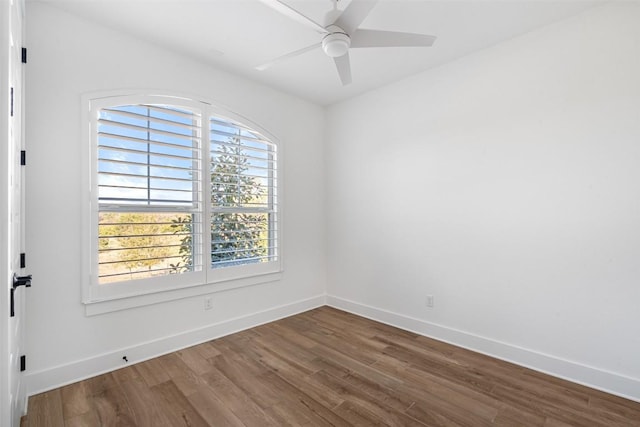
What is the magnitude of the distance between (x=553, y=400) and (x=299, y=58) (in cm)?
353

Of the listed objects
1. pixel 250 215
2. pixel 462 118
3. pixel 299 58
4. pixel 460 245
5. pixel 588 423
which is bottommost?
pixel 588 423

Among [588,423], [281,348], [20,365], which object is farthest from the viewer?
[281,348]

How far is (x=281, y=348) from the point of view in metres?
2.96

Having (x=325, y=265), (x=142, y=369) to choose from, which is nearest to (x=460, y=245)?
(x=325, y=265)

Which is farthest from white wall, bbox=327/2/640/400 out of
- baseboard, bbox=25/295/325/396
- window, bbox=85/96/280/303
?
window, bbox=85/96/280/303

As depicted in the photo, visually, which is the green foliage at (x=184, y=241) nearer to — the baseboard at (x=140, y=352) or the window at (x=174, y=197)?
the window at (x=174, y=197)

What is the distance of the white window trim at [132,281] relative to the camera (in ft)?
7.95

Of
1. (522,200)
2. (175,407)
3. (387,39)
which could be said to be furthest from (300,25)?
(175,407)

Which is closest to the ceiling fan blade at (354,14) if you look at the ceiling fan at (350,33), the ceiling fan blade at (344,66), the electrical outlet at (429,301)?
the ceiling fan at (350,33)

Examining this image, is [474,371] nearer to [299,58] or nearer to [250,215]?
[250,215]

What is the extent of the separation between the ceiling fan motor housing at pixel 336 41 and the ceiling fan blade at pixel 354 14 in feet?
0.11

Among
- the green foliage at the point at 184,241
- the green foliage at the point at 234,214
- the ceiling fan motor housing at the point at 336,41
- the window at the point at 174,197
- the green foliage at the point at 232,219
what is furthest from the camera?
the green foliage at the point at 234,214

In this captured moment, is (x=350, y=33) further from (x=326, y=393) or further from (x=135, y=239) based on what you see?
(x=326, y=393)

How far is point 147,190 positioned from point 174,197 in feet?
0.80
